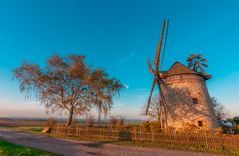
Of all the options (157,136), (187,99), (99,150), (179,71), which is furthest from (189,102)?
(99,150)

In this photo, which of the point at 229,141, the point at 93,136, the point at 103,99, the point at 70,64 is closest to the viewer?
the point at 229,141

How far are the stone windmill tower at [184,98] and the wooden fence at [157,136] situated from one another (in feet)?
15.1

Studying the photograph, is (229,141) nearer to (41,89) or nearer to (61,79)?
(61,79)

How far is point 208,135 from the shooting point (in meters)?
11.1

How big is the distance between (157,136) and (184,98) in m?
7.38

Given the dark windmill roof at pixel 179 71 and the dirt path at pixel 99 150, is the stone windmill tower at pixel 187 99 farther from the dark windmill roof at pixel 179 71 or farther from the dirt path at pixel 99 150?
the dirt path at pixel 99 150

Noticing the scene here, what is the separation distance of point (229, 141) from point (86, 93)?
1620cm

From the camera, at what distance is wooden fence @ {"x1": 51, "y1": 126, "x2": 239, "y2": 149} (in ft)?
35.1

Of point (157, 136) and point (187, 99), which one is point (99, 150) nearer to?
point (157, 136)

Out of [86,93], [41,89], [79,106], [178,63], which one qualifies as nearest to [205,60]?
[178,63]

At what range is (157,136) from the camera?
12.4m

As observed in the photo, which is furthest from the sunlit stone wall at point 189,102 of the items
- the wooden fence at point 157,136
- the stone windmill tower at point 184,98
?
the wooden fence at point 157,136

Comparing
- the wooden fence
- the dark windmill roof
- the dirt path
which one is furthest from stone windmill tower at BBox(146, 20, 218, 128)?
the dirt path

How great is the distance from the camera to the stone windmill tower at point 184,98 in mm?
16094
